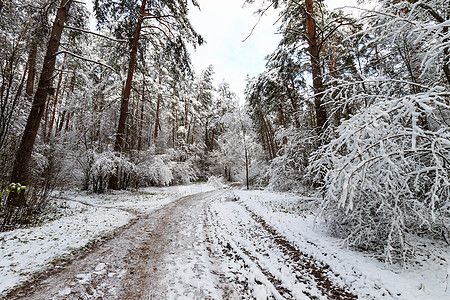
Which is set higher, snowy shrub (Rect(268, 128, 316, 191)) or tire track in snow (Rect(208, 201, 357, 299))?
snowy shrub (Rect(268, 128, 316, 191))

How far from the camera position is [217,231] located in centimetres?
548

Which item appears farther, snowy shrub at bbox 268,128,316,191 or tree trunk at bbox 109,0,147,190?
tree trunk at bbox 109,0,147,190

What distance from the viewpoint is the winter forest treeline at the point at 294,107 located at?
2.85 meters

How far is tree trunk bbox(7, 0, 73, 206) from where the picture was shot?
17.5 ft

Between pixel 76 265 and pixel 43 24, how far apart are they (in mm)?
8440

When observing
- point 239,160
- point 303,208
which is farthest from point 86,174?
point 239,160

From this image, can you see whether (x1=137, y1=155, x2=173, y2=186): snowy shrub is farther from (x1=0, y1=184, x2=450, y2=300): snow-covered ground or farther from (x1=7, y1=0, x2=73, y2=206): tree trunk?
(x1=0, y1=184, x2=450, y2=300): snow-covered ground

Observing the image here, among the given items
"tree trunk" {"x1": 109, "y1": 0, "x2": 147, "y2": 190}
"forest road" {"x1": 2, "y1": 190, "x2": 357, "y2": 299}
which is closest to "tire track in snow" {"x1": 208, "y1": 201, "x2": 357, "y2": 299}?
"forest road" {"x1": 2, "y1": 190, "x2": 357, "y2": 299}

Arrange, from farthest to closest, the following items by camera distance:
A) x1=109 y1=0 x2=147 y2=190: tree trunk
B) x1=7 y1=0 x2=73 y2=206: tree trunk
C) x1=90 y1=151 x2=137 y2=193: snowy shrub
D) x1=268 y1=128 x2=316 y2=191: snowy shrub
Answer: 1. x1=109 y1=0 x2=147 y2=190: tree trunk
2. x1=90 y1=151 x2=137 y2=193: snowy shrub
3. x1=268 y1=128 x2=316 y2=191: snowy shrub
4. x1=7 y1=0 x2=73 y2=206: tree trunk

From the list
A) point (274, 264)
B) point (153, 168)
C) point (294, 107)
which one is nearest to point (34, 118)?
point (153, 168)

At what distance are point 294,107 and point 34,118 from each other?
479 inches

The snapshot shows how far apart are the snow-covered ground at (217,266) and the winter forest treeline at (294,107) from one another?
0.51 metres

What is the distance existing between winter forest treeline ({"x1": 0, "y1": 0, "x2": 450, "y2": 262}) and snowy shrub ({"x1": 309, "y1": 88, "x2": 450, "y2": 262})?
4 cm

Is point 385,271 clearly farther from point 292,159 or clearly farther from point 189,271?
point 292,159
